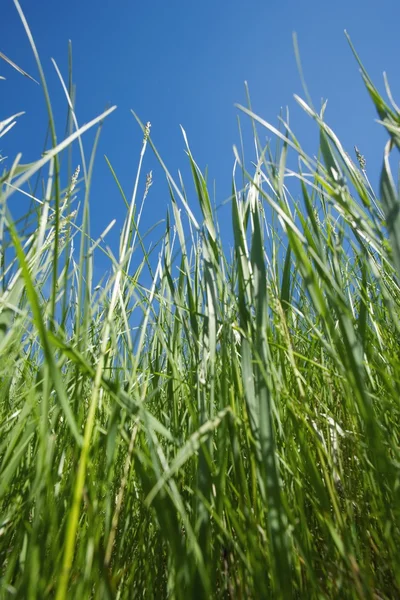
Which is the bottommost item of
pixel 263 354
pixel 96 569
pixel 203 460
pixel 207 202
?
pixel 96 569

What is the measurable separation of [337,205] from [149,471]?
Result: 0.45 metres

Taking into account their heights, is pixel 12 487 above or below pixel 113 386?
below

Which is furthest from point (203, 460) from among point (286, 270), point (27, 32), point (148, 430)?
point (27, 32)

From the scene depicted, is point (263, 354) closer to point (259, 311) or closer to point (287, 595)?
point (259, 311)

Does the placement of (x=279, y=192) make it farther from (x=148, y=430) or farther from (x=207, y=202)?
(x=148, y=430)

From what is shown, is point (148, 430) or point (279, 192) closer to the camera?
point (148, 430)

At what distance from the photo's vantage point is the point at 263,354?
0.54 meters

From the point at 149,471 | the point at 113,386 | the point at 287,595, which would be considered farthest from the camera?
the point at 149,471

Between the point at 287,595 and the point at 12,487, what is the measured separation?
0.57 metres

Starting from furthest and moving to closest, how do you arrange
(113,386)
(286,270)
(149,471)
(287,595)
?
(286,270) < (149,471) < (113,386) < (287,595)

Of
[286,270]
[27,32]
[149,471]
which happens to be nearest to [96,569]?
[149,471]

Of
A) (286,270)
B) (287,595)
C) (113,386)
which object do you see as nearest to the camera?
(287,595)

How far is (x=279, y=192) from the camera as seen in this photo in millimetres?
704

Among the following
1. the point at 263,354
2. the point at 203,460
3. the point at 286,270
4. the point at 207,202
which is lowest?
the point at 203,460
